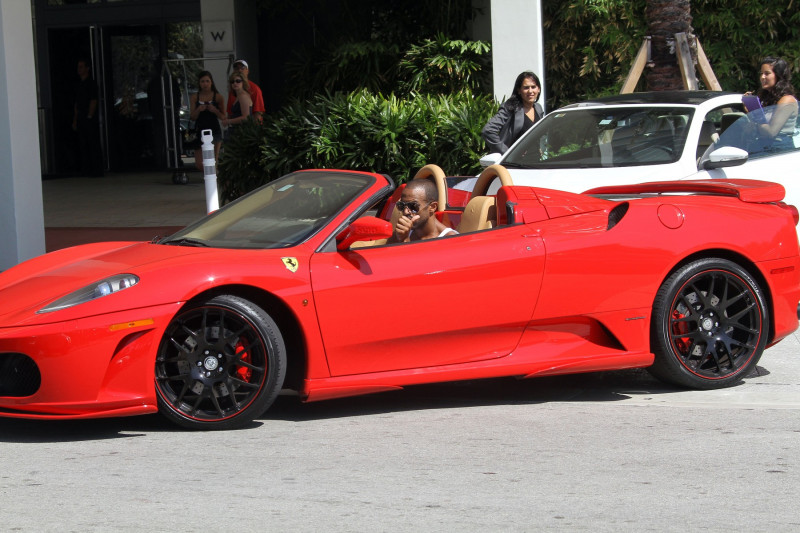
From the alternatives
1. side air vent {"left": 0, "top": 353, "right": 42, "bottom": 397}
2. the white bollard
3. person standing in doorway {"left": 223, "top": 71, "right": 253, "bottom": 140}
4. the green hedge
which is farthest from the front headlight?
person standing in doorway {"left": 223, "top": 71, "right": 253, "bottom": 140}

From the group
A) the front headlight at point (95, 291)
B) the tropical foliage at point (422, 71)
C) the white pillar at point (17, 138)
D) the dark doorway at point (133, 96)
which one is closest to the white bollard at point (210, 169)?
the white pillar at point (17, 138)

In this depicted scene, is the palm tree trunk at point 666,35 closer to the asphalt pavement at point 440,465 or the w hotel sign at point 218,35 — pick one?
the asphalt pavement at point 440,465

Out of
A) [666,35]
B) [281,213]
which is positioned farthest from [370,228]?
[666,35]

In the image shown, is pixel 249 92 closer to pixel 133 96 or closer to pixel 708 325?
pixel 133 96

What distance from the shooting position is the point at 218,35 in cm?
1880

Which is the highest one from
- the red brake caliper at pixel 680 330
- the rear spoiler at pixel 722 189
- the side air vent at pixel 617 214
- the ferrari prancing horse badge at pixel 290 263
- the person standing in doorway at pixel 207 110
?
the person standing in doorway at pixel 207 110

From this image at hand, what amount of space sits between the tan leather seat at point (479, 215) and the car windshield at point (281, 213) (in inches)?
23.6

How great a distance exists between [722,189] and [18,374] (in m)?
3.94

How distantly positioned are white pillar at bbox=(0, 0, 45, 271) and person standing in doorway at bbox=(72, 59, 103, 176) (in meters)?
9.22

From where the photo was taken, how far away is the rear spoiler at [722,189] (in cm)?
652

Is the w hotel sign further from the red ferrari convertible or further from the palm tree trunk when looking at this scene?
the red ferrari convertible

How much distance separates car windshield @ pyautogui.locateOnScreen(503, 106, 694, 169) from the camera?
353 inches

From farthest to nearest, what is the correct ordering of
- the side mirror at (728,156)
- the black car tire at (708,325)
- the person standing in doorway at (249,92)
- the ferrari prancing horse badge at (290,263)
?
the person standing in doorway at (249,92), the side mirror at (728,156), the black car tire at (708,325), the ferrari prancing horse badge at (290,263)

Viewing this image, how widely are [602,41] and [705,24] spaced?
144 cm
